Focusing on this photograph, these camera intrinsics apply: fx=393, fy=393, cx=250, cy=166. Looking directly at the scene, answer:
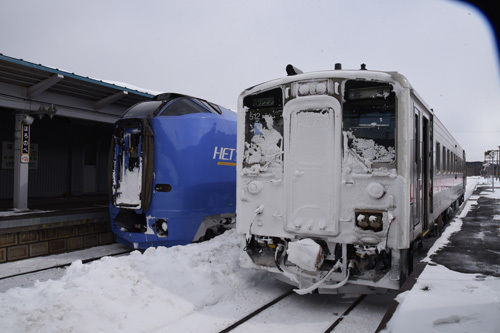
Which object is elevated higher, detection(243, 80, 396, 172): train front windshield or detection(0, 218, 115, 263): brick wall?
detection(243, 80, 396, 172): train front windshield

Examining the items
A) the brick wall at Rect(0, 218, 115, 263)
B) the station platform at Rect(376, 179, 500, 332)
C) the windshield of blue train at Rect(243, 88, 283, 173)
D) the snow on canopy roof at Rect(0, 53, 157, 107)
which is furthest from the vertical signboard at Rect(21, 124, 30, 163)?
the station platform at Rect(376, 179, 500, 332)

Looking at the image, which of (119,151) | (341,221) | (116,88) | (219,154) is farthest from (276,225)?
(116,88)

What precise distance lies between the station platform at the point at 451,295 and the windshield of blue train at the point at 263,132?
7.67 ft

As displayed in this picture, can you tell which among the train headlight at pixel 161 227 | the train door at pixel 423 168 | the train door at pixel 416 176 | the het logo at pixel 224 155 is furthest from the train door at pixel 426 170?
the train headlight at pixel 161 227

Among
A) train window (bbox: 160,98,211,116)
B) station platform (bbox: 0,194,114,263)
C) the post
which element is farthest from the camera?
the post

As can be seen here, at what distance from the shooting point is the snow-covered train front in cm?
475

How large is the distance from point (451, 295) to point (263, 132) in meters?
3.11

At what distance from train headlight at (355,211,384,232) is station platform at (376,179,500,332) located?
2.37 feet

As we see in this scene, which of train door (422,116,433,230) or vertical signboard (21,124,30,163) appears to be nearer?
train door (422,116,433,230)

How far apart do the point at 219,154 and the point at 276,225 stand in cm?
368

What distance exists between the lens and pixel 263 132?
5730 millimetres

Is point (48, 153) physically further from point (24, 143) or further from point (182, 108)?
point (182, 108)

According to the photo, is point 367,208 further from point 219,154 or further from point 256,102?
point 219,154

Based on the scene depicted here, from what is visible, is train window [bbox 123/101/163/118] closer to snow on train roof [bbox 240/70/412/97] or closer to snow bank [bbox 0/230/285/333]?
snow bank [bbox 0/230/285/333]
